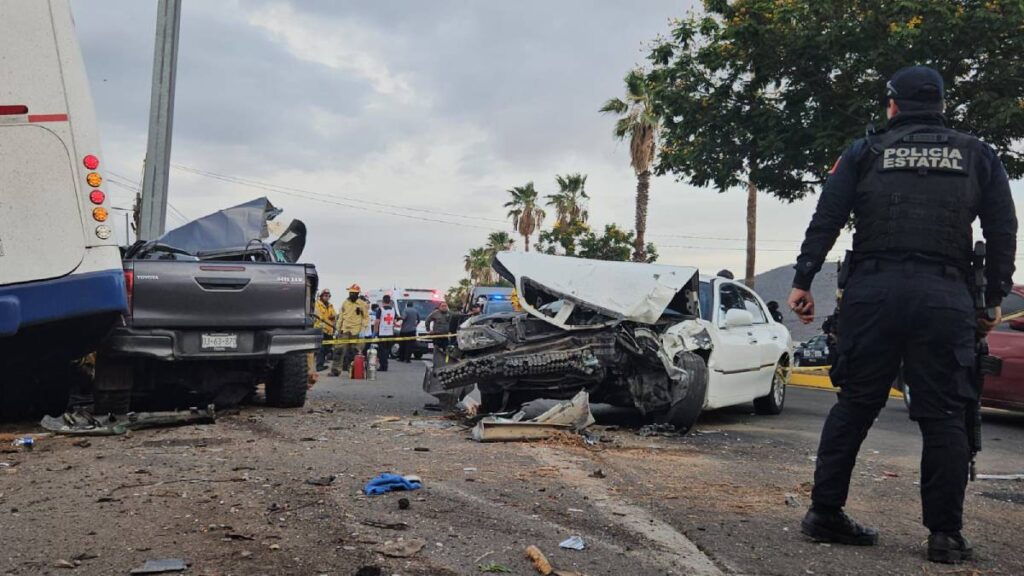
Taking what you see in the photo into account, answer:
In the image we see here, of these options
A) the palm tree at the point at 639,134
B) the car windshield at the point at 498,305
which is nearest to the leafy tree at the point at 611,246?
the palm tree at the point at 639,134

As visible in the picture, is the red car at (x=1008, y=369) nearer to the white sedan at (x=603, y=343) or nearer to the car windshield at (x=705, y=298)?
the car windshield at (x=705, y=298)

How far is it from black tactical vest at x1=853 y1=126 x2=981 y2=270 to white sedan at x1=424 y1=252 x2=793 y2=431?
4181 millimetres

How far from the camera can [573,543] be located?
373cm

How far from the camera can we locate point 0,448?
6.49 metres

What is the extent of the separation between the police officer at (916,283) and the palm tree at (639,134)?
29456 mm

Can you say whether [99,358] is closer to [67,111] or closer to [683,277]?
[67,111]

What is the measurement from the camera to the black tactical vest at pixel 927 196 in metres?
3.79

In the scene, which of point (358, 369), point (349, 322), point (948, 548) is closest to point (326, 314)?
point (349, 322)

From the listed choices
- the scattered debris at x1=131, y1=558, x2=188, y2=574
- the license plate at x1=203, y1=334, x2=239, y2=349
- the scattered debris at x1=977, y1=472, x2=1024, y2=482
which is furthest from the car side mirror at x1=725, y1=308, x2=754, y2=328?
the scattered debris at x1=131, y1=558, x2=188, y2=574

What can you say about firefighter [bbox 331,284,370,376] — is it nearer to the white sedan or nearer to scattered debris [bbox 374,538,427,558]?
the white sedan

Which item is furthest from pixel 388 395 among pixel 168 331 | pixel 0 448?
pixel 0 448

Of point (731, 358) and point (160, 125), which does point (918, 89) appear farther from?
point (160, 125)

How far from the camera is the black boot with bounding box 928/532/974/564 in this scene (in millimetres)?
3646

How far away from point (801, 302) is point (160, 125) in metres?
12.7
